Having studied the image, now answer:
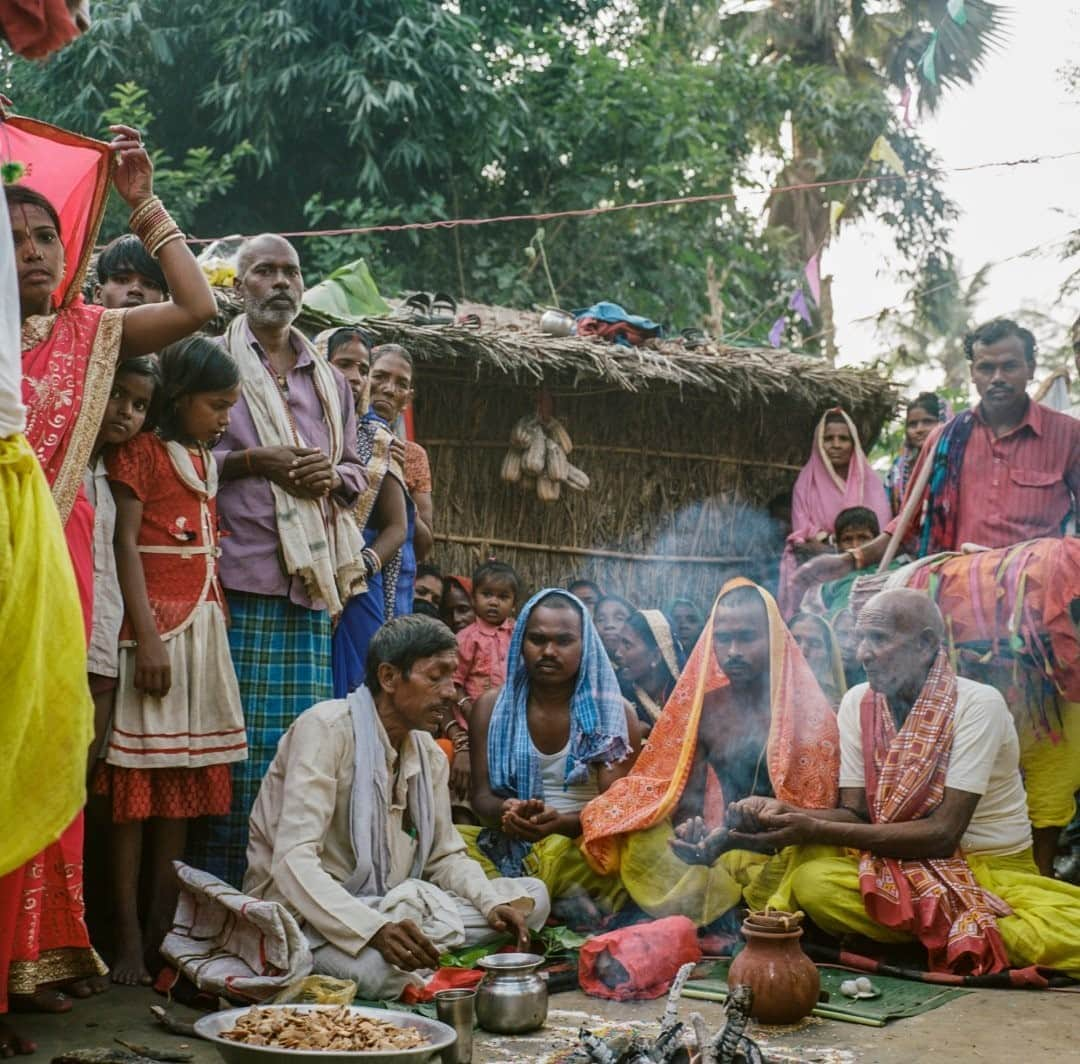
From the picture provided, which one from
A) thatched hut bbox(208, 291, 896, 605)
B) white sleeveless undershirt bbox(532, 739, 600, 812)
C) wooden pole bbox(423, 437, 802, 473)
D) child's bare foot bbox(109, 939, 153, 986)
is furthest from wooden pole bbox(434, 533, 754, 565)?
child's bare foot bbox(109, 939, 153, 986)

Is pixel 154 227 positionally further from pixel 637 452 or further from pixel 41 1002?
pixel 637 452

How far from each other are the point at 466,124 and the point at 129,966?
10983 mm

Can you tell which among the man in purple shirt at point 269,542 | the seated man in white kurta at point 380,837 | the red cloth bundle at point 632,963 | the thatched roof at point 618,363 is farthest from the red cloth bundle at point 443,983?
the thatched roof at point 618,363

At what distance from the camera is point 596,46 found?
14680 millimetres

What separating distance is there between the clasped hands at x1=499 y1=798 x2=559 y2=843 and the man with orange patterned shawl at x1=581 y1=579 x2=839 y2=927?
5.2 inches

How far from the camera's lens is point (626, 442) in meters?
9.93

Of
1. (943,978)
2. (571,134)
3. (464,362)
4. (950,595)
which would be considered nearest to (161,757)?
(943,978)

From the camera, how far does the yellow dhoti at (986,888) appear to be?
4.67 meters

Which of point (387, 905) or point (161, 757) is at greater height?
point (161, 757)

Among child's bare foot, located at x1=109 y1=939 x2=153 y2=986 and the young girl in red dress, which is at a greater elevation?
the young girl in red dress

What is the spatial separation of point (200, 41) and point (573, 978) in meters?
11.6

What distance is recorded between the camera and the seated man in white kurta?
4.14 meters

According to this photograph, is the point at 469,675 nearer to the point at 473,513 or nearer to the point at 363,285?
the point at 473,513

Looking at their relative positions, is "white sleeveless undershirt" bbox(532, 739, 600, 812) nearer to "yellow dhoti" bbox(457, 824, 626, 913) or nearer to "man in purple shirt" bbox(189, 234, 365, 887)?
"yellow dhoti" bbox(457, 824, 626, 913)
